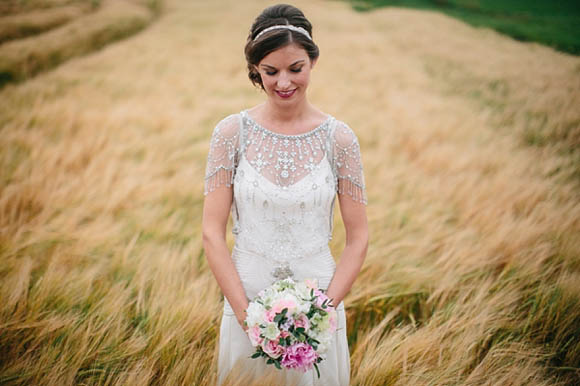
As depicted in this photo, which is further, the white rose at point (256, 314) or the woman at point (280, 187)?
the woman at point (280, 187)

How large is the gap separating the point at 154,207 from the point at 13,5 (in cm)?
849

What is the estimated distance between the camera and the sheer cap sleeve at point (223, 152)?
1.56 metres

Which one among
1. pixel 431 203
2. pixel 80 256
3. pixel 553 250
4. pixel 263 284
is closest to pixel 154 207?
pixel 80 256

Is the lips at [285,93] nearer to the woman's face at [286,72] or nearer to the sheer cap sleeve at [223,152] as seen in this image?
the woman's face at [286,72]

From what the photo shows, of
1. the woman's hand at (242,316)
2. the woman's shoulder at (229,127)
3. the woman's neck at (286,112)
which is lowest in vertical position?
the woman's hand at (242,316)

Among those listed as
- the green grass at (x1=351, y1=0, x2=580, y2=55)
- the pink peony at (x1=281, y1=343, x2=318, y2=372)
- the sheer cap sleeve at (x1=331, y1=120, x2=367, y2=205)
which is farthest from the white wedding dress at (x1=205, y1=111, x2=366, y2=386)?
the green grass at (x1=351, y1=0, x2=580, y2=55)

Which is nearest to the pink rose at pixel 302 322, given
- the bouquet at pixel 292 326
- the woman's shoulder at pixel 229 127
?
the bouquet at pixel 292 326

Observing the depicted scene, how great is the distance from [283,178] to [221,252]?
1.37 feet

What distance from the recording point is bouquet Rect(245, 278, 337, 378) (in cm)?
130

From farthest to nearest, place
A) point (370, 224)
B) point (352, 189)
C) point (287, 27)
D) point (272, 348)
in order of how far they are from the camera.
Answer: point (370, 224)
point (352, 189)
point (287, 27)
point (272, 348)

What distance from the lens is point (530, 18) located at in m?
4.65

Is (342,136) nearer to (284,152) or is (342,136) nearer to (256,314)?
(284,152)

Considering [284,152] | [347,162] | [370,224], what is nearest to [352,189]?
[347,162]

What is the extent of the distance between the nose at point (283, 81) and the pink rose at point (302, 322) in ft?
2.84
